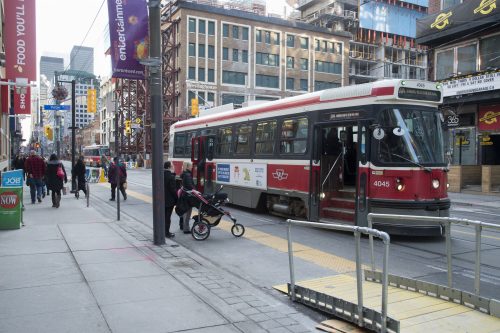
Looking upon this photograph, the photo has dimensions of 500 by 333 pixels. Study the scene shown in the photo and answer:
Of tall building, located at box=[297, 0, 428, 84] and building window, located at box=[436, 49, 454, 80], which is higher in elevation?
tall building, located at box=[297, 0, 428, 84]

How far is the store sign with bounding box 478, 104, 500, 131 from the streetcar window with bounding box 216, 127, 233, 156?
15115mm

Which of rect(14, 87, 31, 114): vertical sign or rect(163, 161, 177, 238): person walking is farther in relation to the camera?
rect(14, 87, 31, 114): vertical sign

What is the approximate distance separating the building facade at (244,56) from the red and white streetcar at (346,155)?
4724 centimetres

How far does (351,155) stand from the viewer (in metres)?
11.7

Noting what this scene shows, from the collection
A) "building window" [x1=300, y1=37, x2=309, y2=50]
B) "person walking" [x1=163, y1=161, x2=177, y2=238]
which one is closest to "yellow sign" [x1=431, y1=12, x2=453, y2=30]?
"person walking" [x1=163, y1=161, x2=177, y2=238]

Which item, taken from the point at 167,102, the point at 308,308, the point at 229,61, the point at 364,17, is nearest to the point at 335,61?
the point at 364,17

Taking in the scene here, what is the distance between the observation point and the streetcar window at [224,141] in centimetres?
1572

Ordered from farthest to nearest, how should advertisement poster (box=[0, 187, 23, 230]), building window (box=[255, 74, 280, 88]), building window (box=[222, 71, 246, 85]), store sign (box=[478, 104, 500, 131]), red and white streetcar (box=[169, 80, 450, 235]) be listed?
building window (box=[255, 74, 280, 88]) → building window (box=[222, 71, 246, 85]) → store sign (box=[478, 104, 500, 131]) → advertisement poster (box=[0, 187, 23, 230]) → red and white streetcar (box=[169, 80, 450, 235])

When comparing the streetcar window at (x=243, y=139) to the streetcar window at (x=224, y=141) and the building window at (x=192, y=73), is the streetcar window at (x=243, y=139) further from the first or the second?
the building window at (x=192, y=73)

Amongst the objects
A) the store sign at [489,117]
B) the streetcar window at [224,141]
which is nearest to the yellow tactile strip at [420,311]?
the streetcar window at [224,141]

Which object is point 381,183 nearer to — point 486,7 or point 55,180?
point 55,180

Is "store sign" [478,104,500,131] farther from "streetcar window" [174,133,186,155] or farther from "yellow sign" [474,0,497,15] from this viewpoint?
"streetcar window" [174,133,186,155]

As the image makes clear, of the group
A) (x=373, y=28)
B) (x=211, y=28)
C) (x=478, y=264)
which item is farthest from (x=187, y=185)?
(x=373, y=28)

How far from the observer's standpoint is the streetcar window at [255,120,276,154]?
13.4 meters
